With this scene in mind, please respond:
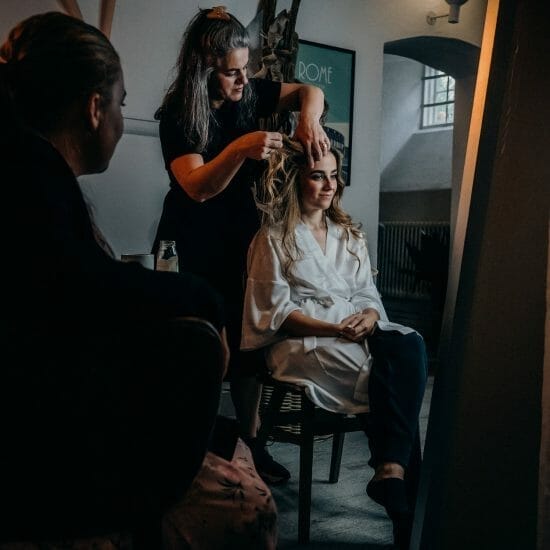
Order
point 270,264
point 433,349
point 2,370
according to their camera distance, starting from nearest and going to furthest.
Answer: point 2,370 → point 270,264 → point 433,349

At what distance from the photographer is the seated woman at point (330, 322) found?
192 cm

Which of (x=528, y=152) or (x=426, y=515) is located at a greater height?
(x=528, y=152)

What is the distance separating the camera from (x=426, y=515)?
90 centimetres

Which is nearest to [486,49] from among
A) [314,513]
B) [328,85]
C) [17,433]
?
[17,433]

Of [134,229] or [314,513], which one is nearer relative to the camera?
[314,513]

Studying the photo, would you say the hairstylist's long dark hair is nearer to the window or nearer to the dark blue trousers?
the dark blue trousers

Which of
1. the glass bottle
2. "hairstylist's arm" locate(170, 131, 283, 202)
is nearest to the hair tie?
"hairstylist's arm" locate(170, 131, 283, 202)

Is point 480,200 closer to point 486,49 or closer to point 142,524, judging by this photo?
point 486,49

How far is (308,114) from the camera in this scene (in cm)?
205

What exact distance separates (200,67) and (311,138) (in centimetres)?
37

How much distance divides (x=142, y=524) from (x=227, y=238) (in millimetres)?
1537

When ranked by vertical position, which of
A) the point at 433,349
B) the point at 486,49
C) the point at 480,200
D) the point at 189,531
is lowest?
the point at 433,349

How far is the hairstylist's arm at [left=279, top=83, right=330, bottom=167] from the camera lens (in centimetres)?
200

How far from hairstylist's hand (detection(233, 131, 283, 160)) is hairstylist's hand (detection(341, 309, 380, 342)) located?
0.60 metres
